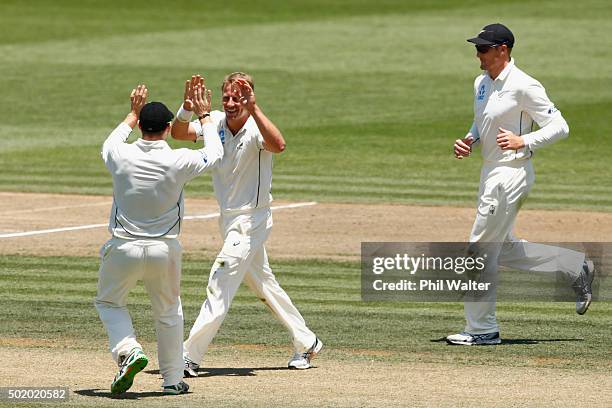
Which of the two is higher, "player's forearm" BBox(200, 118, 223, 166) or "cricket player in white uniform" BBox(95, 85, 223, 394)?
"player's forearm" BBox(200, 118, 223, 166)

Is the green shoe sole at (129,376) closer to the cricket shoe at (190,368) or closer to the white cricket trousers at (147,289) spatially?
the white cricket trousers at (147,289)

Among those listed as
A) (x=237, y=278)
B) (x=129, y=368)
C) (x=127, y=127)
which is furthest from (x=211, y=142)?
(x=129, y=368)

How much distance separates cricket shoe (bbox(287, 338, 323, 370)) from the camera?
1134 centimetres

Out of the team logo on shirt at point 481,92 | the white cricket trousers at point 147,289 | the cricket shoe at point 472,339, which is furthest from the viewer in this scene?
the team logo on shirt at point 481,92

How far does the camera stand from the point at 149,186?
10039 mm

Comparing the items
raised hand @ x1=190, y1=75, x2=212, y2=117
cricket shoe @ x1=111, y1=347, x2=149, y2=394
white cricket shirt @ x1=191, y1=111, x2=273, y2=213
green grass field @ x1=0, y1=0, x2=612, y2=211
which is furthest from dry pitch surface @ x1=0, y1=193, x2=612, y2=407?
green grass field @ x1=0, y1=0, x2=612, y2=211

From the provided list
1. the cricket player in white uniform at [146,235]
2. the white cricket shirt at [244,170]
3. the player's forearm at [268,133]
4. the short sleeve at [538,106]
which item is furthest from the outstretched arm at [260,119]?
the short sleeve at [538,106]

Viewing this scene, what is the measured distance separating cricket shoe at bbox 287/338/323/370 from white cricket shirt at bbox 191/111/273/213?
1.14 m

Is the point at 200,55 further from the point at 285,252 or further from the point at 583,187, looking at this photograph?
the point at 285,252

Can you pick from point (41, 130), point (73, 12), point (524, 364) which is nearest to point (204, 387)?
point (524, 364)

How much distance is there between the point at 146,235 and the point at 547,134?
3877mm

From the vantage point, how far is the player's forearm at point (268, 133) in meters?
10.8

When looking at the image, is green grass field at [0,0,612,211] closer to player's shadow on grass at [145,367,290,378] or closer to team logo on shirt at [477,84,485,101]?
team logo on shirt at [477,84,485,101]

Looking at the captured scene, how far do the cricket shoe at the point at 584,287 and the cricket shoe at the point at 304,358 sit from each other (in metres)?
2.84
